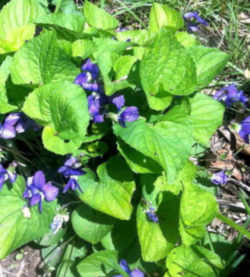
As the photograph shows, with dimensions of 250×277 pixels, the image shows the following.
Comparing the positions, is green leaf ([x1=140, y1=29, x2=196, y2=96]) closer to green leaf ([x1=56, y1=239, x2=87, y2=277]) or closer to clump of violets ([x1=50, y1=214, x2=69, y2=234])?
clump of violets ([x1=50, y1=214, x2=69, y2=234])

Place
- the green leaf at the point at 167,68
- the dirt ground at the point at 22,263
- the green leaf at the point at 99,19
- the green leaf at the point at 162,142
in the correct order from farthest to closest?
the dirt ground at the point at 22,263
the green leaf at the point at 99,19
the green leaf at the point at 167,68
the green leaf at the point at 162,142

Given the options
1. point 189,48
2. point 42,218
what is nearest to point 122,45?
point 189,48

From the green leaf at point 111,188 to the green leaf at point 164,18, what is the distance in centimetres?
79

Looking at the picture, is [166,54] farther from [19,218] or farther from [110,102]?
[19,218]

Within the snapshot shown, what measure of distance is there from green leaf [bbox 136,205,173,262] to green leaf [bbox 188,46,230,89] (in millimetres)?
697

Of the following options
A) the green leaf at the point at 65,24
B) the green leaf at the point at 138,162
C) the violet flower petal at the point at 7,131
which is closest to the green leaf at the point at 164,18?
the green leaf at the point at 65,24

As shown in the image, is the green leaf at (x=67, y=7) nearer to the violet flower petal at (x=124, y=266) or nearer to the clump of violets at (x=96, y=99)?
the clump of violets at (x=96, y=99)

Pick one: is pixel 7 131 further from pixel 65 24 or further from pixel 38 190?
pixel 65 24

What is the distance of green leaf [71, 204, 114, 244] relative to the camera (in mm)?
1928

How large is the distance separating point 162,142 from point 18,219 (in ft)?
2.84

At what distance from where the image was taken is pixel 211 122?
189 centimetres

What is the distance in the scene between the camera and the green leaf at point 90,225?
193 centimetres

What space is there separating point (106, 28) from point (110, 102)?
1.86ft

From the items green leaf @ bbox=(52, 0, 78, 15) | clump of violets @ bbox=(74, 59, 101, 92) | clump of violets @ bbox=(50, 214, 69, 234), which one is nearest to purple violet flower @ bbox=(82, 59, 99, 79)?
clump of violets @ bbox=(74, 59, 101, 92)
